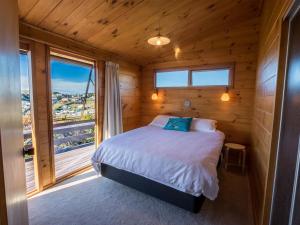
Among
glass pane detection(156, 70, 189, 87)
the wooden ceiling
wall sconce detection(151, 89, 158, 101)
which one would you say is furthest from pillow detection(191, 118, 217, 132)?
the wooden ceiling

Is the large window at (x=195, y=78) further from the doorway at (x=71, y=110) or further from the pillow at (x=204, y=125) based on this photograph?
the doorway at (x=71, y=110)

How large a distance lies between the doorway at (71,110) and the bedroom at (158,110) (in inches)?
0.8

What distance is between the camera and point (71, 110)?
9.90ft

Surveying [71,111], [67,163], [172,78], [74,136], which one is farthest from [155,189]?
[172,78]

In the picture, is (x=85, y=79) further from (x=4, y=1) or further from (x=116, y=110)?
(x=4, y=1)

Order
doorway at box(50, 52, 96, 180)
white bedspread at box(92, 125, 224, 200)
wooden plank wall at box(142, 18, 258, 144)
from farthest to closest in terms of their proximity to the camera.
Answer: wooden plank wall at box(142, 18, 258, 144), doorway at box(50, 52, 96, 180), white bedspread at box(92, 125, 224, 200)

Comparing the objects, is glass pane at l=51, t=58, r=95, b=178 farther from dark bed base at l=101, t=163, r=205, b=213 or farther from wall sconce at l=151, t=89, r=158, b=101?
wall sconce at l=151, t=89, r=158, b=101

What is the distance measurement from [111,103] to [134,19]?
5.06 feet

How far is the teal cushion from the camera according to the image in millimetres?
3193

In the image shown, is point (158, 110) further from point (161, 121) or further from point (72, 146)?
point (72, 146)

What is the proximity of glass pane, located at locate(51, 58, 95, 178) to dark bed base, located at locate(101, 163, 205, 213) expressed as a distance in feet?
3.26

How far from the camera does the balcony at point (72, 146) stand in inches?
114

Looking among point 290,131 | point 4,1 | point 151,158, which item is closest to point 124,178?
point 151,158

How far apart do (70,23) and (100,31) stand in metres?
0.44
